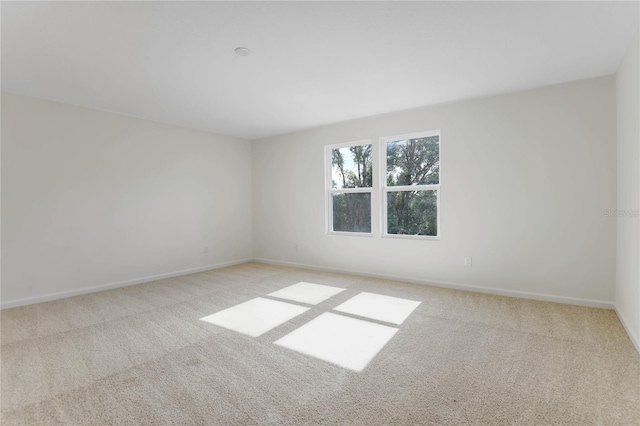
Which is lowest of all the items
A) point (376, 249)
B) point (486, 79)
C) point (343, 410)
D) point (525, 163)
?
A: point (343, 410)

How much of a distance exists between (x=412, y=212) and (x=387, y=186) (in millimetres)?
560

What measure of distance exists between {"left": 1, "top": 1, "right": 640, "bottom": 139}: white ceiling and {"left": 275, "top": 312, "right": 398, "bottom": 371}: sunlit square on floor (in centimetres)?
244

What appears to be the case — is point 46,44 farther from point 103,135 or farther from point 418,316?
point 418,316

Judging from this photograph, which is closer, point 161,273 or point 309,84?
point 309,84

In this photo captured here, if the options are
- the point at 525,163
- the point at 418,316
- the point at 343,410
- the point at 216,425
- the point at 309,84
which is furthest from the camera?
the point at 525,163

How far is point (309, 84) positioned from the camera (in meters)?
3.38

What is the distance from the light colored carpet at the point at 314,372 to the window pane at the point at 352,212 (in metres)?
1.87

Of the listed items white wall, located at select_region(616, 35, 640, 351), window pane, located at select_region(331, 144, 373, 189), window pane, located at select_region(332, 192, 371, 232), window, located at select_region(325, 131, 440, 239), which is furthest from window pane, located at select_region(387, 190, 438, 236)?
white wall, located at select_region(616, 35, 640, 351)

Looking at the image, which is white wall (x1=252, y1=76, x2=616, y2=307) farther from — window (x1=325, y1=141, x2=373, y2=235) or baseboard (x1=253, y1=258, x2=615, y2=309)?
window (x1=325, y1=141, x2=373, y2=235)

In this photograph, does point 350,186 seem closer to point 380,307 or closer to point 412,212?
point 412,212

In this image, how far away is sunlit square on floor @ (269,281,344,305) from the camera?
375cm

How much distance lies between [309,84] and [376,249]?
102 inches

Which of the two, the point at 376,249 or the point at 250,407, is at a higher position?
the point at 376,249

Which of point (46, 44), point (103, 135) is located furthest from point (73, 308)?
point (46, 44)
